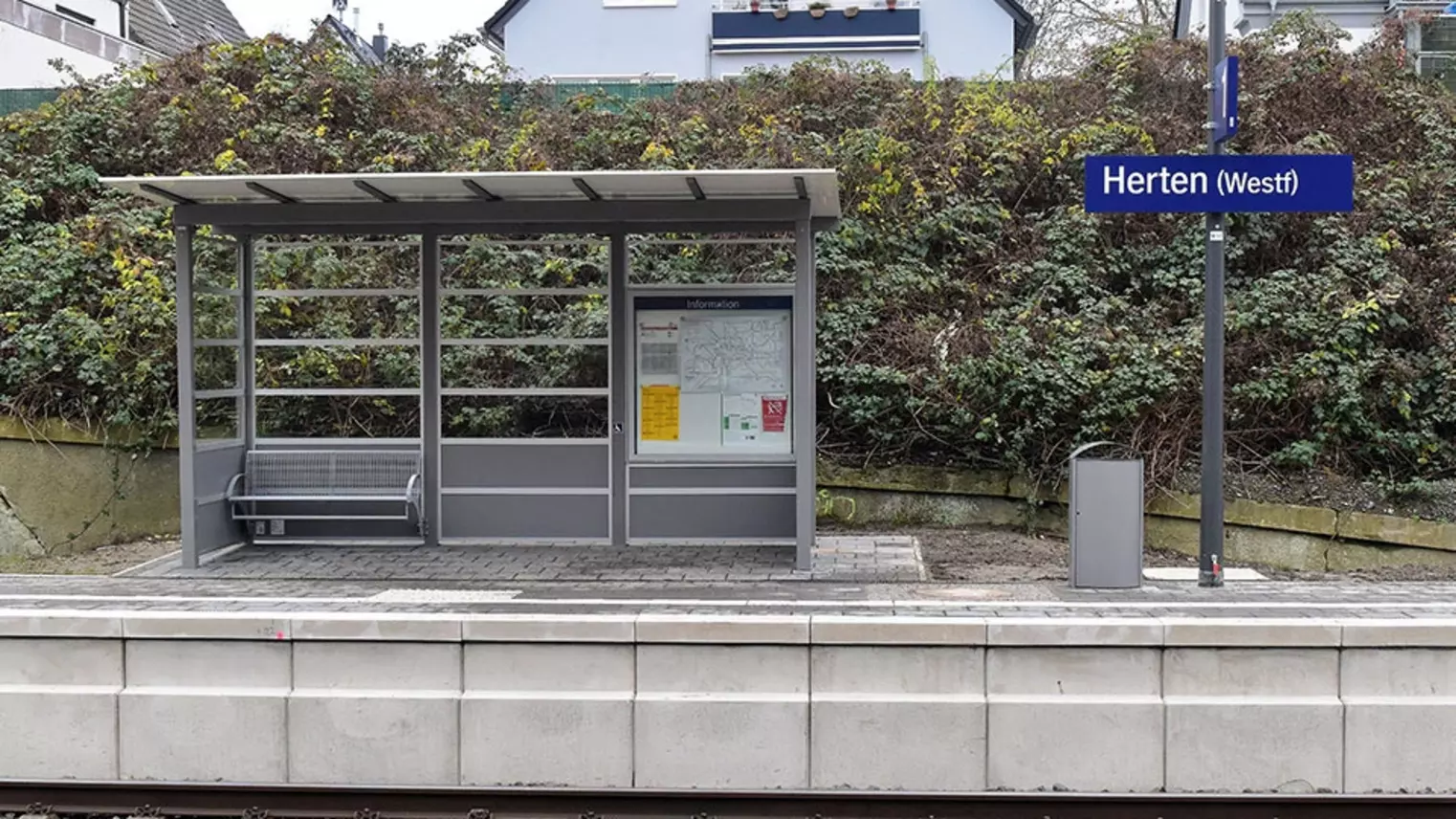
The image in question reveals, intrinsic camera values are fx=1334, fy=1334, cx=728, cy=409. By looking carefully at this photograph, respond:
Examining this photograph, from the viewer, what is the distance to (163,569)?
995 centimetres

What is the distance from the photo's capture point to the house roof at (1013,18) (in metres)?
28.9

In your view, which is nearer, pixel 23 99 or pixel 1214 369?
pixel 1214 369

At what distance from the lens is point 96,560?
37.5 feet

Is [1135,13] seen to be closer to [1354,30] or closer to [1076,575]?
[1354,30]

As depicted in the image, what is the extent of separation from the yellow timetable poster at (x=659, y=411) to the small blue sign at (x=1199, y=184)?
357 centimetres

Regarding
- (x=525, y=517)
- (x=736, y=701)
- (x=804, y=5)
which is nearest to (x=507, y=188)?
(x=525, y=517)

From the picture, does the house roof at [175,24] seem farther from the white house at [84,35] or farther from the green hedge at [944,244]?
the green hedge at [944,244]

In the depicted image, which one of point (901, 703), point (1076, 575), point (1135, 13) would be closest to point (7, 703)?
point (901, 703)

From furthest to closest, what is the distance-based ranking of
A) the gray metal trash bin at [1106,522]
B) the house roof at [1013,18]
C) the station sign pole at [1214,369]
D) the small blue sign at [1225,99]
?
the house roof at [1013,18]
the station sign pole at [1214,369]
the small blue sign at [1225,99]
the gray metal trash bin at [1106,522]

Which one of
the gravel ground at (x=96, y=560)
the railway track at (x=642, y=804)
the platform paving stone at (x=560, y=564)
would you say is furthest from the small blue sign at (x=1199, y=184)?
the gravel ground at (x=96, y=560)

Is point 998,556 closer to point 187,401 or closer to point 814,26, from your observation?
point 187,401

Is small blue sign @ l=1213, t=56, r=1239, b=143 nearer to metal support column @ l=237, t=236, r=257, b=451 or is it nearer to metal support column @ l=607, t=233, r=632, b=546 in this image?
metal support column @ l=607, t=233, r=632, b=546

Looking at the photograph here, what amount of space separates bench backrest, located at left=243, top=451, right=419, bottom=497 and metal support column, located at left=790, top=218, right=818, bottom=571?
315 centimetres

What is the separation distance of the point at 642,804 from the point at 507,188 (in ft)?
15.8
